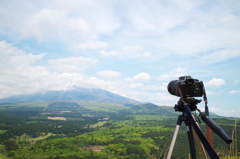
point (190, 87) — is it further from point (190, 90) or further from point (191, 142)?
point (191, 142)

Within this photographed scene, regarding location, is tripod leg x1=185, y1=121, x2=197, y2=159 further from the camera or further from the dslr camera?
the camera

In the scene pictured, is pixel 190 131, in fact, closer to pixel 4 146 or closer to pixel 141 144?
pixel 141 144

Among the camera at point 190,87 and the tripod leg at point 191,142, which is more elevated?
the camera at point 190,87

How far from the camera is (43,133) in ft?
347

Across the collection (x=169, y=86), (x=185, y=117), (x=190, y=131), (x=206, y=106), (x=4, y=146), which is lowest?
(x=4, y=146)

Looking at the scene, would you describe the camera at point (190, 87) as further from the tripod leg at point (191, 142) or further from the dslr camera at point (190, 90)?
the tripod leg at point (191, 142)

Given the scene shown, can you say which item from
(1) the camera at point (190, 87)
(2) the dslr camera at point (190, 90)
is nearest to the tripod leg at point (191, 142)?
(2) the dslr camera at point (190, 90)

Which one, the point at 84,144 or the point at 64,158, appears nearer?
the point at 64,158

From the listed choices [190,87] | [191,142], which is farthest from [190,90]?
[191,142]

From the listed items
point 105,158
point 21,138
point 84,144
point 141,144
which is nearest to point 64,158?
point 105,158

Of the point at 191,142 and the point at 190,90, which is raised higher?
the point at 190,90

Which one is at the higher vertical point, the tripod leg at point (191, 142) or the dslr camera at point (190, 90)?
the dslr camera at point (190, 90)

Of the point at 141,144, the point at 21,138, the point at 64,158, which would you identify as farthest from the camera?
the point at 21,138

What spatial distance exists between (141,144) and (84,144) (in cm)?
2751
